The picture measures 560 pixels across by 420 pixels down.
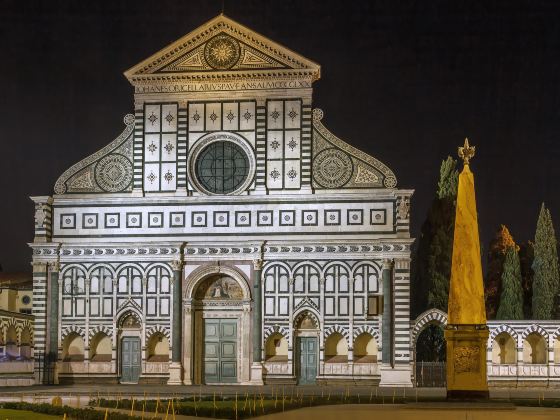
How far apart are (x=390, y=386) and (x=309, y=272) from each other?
5.74 m

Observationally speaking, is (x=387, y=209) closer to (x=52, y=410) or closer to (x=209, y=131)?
(x=209, y=131)

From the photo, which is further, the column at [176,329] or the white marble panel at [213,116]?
the white marble panel at [213,116]

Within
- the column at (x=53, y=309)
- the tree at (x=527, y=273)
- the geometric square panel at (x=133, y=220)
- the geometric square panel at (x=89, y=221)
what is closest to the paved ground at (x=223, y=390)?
the column at (x=53, y=309)

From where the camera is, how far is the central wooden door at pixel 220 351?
50.0 m

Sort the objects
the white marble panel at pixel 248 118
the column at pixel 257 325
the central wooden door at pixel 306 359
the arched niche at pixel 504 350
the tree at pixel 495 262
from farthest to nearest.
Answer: the tree at pixel 495 262 < the arched niche at pixel 504 350 < the white marble panel at pixel 248 118 < the central wooden door at pixel 306 359 < the column at pixel 257 325

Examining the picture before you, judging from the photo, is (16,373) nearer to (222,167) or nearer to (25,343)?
(25,343)

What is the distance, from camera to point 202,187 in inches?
2005

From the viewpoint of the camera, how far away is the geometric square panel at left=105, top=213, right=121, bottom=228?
168ft

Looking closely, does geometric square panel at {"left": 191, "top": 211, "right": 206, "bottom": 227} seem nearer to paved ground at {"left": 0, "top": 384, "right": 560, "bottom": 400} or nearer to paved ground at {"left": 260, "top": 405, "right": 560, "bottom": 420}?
paved ground at {"left": 0, "top": 384, "right": 560, "bottom": 400}

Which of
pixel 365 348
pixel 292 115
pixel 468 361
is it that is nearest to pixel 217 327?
pixel 365 348

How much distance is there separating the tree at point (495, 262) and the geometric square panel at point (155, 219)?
27250 millimetres

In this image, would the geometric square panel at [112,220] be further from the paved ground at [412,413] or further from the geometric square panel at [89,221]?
the paved ground at [412,413]

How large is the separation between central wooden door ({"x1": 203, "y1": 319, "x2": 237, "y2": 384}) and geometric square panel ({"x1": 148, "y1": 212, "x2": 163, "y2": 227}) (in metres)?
4.57

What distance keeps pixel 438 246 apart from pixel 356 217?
1030cm
